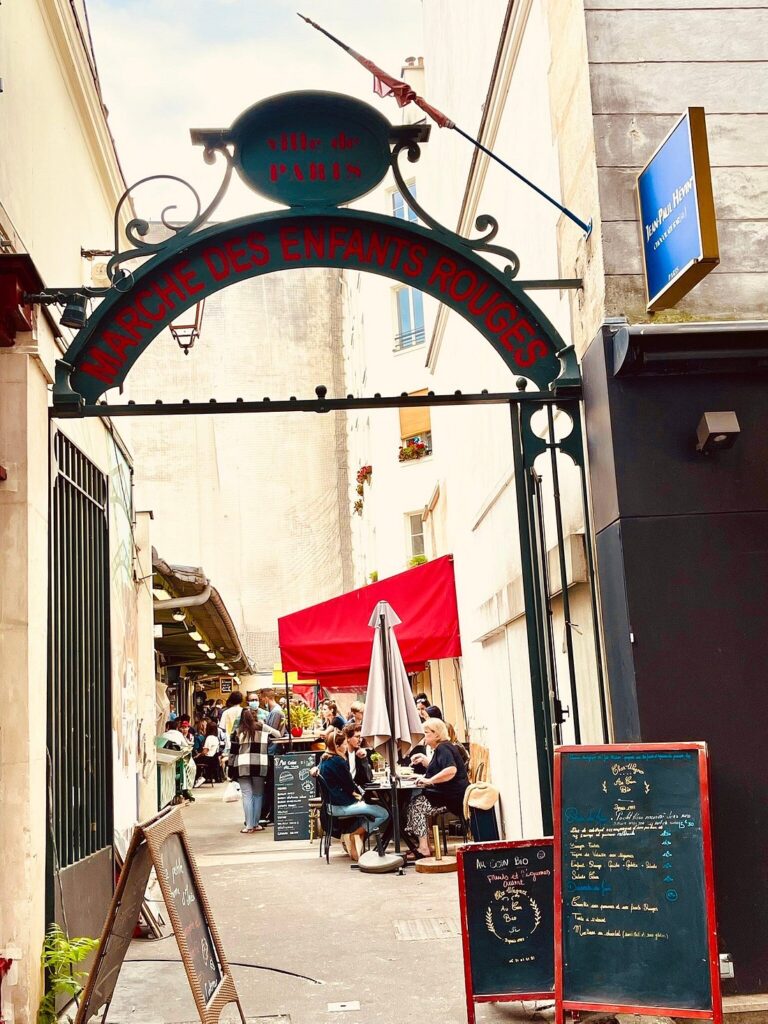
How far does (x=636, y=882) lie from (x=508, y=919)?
792 millimetres

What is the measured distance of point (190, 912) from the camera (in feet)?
16.8

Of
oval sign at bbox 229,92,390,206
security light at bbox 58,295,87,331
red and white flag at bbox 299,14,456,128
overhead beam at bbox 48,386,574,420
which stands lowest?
overhead beam at bbox 48,386,574,420

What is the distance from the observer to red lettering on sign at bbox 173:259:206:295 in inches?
229

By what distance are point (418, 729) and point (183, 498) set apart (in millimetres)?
36127

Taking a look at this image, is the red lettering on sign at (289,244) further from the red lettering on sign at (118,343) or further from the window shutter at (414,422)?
the window shutter at (414,422)

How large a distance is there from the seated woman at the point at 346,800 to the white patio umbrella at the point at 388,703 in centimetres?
29

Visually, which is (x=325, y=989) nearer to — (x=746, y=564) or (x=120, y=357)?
(x=746, y=564)

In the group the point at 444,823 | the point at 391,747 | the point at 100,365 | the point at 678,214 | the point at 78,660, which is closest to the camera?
A: the point at 678,214

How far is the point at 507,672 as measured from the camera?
982cm

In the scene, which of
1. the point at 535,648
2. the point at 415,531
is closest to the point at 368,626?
the point at 535,648

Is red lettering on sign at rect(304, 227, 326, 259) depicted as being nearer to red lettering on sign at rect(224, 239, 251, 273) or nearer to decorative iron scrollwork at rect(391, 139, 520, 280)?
red lettering on sign at rect(224, 239, 251, 273)

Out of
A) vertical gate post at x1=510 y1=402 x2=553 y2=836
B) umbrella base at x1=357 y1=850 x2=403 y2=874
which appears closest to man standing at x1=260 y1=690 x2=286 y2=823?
umbrella base at x1=357 y1=850 x2=403 y2=874

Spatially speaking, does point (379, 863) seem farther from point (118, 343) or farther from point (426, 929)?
point (118, 343)

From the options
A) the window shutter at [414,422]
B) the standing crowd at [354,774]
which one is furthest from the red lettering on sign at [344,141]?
the window shutter at [414,422]
